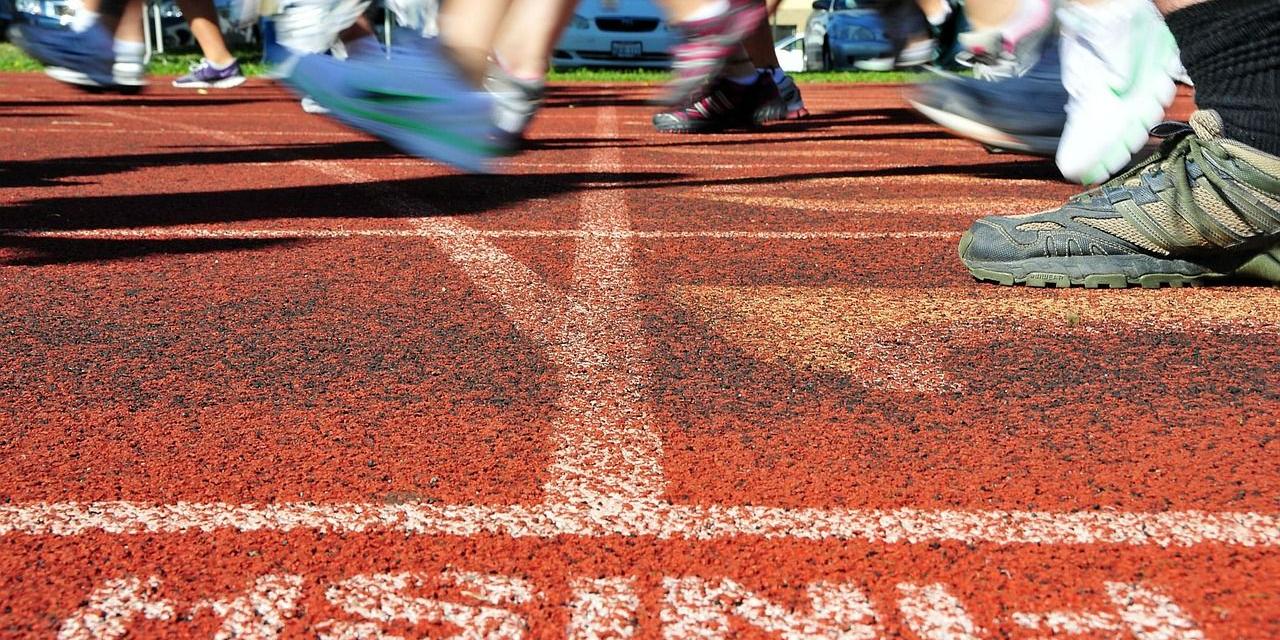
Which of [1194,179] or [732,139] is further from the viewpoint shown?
[732,139]

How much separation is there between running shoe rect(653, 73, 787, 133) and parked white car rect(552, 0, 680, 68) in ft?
30.1

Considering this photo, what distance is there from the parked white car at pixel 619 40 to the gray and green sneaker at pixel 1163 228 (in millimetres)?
13735

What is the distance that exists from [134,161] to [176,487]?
166 inches

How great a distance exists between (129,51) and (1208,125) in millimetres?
4603

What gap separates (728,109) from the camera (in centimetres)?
700

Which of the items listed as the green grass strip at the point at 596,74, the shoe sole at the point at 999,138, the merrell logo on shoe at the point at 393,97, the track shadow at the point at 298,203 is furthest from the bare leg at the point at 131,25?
the green grass strip at the point at 596,74

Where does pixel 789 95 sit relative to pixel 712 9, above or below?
below

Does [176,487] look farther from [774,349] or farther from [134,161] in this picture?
[134,161]

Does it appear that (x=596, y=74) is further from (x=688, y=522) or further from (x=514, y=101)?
(x=688, y=522)

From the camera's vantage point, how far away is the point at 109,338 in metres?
2.43

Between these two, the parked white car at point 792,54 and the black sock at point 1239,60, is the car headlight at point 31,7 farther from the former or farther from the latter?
the black sock at point 1239,60

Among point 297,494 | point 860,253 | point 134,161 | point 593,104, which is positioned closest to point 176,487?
point 297,494

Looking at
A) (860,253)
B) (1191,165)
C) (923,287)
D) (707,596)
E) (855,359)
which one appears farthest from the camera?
(860,253)

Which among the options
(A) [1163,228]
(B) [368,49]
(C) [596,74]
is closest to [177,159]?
(B) [368,49]
